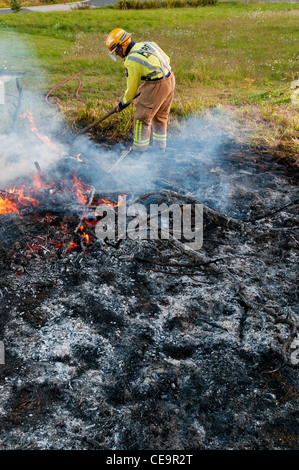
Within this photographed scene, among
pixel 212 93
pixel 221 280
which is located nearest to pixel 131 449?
pixel 221 280

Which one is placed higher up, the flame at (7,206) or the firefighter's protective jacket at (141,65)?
the firefighter's protective jacket at (141,65)

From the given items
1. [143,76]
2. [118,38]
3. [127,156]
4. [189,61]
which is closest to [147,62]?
[143,76]

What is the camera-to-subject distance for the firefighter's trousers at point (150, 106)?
5.14 meters

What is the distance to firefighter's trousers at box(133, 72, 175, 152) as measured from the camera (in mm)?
5141

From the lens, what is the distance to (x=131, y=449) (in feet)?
7.29

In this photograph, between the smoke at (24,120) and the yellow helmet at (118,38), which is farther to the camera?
the smoke at (24,120)

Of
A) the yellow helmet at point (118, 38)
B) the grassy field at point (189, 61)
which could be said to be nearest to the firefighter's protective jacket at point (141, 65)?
the yellow helmet at point (118, 38)

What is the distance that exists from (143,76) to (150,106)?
0.48 metres

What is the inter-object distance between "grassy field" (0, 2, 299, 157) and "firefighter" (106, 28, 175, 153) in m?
1.30

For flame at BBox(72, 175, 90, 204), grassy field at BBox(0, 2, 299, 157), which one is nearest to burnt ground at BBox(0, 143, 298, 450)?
flame at BBox(72, 175, 90, 204)

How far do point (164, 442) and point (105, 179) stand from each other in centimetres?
382

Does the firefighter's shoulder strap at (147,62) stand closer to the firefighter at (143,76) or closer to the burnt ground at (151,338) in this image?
the firefighter at (143,76)

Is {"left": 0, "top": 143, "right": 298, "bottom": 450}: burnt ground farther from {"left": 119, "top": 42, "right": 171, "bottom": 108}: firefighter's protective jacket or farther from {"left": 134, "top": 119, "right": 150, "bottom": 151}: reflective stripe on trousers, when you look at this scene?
{"left": 119, "top": 42, "right": 171, "bottom": 108}: firefighter's protective jacket
